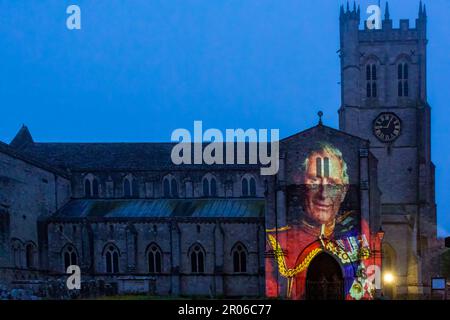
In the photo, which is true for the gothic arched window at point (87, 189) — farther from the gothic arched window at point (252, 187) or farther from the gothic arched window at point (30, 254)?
the gothic arched window at point (252, 187)

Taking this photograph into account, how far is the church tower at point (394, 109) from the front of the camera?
53156mm

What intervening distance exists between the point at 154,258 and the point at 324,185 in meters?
16.5

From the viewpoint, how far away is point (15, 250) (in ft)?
148

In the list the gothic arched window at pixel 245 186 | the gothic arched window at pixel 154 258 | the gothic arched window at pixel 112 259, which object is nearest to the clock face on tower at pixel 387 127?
the gothic arched window at pixel 245 186

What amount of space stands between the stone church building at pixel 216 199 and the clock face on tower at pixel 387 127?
0.09m

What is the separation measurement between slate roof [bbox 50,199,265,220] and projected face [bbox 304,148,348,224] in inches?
320

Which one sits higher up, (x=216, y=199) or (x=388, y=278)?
(x=216, y=199)

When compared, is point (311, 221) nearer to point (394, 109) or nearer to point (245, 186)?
point (245, 186)

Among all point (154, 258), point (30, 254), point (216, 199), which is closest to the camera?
point (30, 254)

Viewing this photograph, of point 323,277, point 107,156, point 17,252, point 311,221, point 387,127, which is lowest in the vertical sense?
point 323,277

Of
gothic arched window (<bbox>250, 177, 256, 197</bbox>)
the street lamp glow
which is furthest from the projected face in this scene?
gothic arched window (<bbox>250, 177, 256, 197</bbox>)

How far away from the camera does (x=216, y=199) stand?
5462cm

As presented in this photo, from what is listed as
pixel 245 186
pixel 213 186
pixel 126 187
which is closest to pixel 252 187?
pixel 245 186

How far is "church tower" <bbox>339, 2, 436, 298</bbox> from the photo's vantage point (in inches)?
2093
